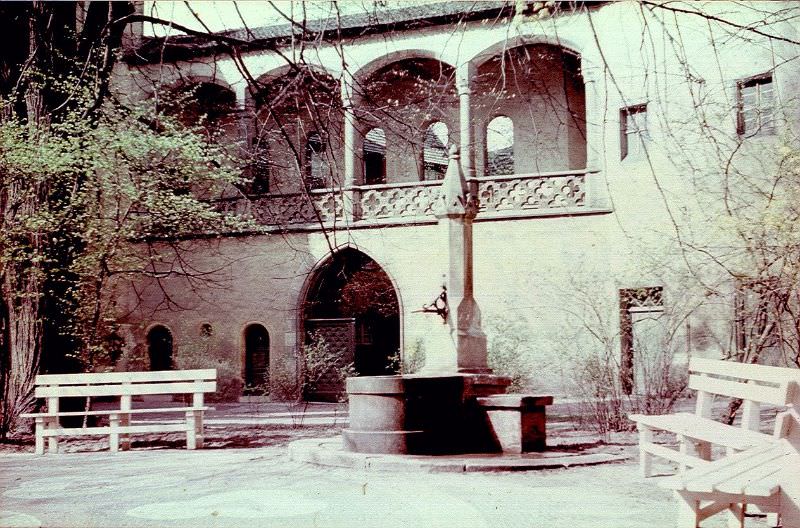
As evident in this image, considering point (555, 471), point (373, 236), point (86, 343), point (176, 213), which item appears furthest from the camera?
point (373, 236)

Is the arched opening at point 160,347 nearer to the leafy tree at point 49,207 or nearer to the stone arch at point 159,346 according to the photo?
the stone arch at point 159,346

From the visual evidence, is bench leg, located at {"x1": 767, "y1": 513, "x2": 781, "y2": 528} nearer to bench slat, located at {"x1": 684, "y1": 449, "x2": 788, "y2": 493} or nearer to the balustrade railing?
bench slat, located at {"x1": 684, "y1": 449, "x2": 788, "y2": 493}

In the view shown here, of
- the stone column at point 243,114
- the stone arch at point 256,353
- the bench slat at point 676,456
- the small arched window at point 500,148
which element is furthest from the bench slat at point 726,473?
the stone arch at point 256,353

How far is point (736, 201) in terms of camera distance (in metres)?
10.6

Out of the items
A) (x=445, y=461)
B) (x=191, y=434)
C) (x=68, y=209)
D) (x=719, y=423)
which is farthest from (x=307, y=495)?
(x=68, y=209)

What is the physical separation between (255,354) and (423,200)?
556cm

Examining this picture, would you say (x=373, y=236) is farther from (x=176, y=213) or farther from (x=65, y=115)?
(x=65, y=115)

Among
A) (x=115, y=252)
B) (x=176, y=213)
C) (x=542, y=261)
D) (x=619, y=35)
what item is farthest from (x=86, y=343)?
(x=619, y=35)

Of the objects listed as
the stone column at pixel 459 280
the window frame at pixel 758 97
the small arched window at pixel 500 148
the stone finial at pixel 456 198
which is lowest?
the stone column at pixel 459 280

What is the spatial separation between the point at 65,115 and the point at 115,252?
7.33 ft

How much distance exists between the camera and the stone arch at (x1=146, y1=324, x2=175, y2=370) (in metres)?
20.8

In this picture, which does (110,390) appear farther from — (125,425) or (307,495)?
(307,495)

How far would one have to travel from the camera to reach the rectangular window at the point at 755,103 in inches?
419

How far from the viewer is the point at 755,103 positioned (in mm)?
11820
